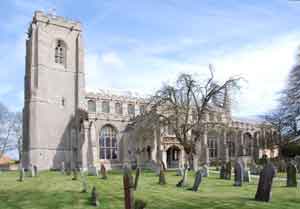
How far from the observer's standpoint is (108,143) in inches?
1715

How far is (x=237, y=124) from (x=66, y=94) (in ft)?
78.6

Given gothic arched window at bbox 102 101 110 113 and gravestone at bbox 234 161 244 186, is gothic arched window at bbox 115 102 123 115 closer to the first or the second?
gothic arched window at bbox 102 101 110 113

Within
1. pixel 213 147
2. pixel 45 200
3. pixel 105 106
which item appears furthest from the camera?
pixel 213 147

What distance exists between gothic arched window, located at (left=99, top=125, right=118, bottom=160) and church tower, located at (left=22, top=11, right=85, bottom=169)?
10.3ft

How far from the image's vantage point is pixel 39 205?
12.6 meters

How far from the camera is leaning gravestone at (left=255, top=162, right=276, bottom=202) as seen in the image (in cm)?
1230

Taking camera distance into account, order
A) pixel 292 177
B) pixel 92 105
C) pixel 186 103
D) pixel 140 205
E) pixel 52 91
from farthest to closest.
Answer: pixel 92 105 → pixel 52 91 → pixel 186 103 → pixel 292 177 → pixel 140 205

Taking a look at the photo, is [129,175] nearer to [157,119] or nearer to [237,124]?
[157,119]

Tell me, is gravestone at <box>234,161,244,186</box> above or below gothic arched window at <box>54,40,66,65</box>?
below

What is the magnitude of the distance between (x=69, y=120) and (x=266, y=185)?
3550cm

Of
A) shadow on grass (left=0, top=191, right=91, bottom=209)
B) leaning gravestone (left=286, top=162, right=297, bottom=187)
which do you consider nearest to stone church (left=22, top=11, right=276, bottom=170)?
leaning gravestone (left=286, top=162, right=297, bottom=187)

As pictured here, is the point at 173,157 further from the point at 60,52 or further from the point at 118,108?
the point at 60,52

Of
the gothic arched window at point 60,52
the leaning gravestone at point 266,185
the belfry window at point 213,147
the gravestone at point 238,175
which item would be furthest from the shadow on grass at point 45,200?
the belfry window at point 213,147

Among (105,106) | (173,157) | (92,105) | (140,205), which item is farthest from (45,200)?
(105,106)
